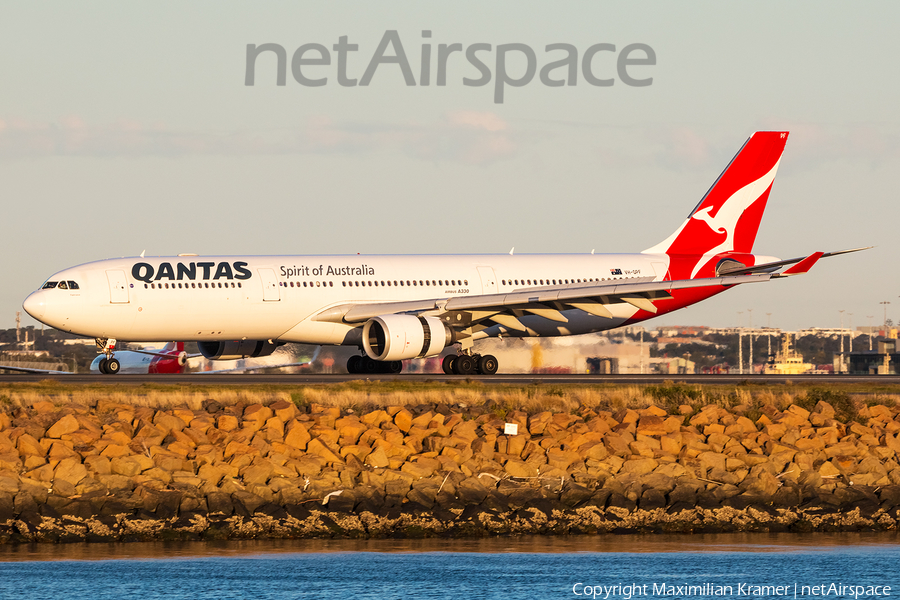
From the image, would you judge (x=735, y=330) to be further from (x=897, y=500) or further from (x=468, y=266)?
(x=897, y=500)

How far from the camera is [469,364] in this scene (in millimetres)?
40750

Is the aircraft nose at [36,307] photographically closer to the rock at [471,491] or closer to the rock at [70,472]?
the rock at [70,472]

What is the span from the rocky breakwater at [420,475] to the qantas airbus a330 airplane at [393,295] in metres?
11.3

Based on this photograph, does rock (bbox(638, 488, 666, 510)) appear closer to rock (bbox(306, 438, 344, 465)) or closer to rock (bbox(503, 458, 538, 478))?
rock (bbox(503, 458, 538, 478))

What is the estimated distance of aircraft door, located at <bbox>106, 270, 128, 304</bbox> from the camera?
37344 mm

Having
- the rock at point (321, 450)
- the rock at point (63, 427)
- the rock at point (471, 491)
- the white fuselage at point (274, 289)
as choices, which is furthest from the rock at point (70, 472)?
the white fuselage at point (274, 289)

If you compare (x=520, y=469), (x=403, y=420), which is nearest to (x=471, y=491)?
(x=520, y=469)

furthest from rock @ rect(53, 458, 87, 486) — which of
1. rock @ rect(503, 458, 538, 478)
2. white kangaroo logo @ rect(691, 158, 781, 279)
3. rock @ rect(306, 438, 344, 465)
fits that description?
white kangaroo logo @ rect(691, 158, 781, 279)

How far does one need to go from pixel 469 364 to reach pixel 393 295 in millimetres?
3330

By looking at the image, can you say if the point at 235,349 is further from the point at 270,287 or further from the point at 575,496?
the point at 575,496

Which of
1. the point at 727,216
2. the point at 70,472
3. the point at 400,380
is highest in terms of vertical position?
the point at 727,216

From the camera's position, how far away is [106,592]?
16.8 m

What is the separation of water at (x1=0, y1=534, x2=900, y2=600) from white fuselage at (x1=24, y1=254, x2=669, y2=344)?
18.4 m

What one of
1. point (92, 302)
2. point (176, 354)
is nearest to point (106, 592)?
point (92, 302)
